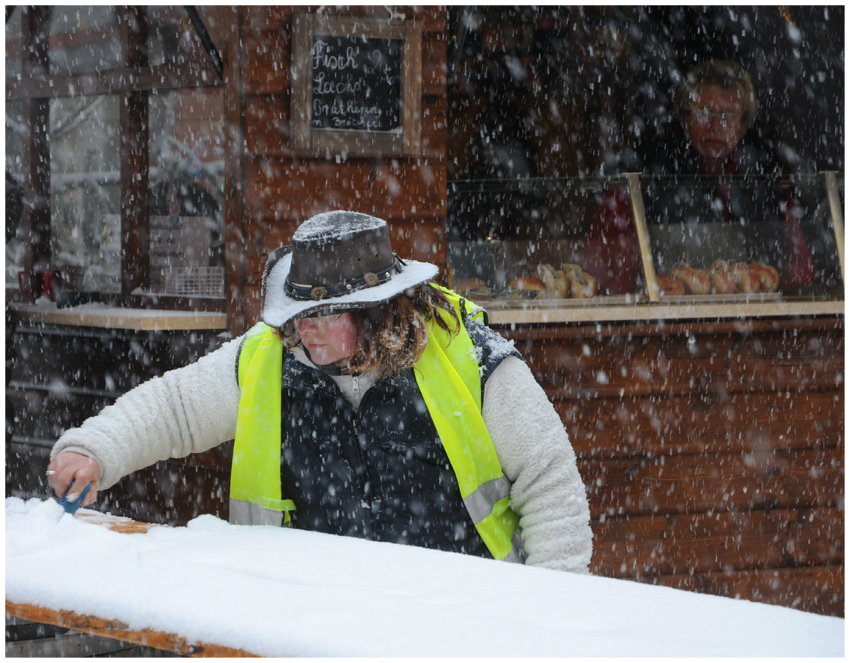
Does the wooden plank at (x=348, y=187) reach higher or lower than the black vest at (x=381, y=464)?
higher

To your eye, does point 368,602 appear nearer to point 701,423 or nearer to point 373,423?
point 373,423

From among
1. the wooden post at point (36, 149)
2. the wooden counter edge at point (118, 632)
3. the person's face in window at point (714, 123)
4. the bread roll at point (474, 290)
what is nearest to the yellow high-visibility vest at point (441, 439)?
the wooden counter edge at point (118, 632)

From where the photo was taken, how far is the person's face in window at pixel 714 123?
452 centimetres

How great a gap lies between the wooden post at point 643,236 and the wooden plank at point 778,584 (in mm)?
1391

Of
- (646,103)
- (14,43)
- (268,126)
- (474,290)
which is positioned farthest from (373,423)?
(646,103)

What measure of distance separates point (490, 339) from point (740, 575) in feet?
8.34

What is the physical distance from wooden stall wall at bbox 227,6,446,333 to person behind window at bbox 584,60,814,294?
99cm

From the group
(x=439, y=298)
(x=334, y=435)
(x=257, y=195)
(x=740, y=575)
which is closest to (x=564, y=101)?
(x=257, y=195)

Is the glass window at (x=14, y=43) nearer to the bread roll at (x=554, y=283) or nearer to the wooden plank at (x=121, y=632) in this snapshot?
the bread roll at (x=554, y=283)

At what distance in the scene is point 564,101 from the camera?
17.5ft

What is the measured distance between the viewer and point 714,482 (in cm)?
391

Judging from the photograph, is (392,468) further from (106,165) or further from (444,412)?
(106,165)

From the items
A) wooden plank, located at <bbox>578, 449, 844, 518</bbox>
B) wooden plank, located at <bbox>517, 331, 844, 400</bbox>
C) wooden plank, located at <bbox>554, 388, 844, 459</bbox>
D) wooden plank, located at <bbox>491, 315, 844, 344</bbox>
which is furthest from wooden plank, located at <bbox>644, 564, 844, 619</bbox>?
wooden plank, located at <bbox>491, 315, 844, 344</bbox>

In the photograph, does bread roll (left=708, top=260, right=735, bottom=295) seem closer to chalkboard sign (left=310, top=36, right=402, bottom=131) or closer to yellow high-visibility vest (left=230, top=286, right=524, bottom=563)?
chalkboard sign (left=310, top=36, right=402, bottom=131)
